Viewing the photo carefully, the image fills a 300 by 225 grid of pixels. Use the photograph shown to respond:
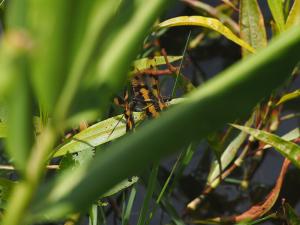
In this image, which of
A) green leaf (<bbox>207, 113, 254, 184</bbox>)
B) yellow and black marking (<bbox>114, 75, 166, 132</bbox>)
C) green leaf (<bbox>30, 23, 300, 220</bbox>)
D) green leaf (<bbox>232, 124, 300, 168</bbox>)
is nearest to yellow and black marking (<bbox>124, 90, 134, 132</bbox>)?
yellow and black marking (<bbox>114, 75, 166, 132</bbox>)

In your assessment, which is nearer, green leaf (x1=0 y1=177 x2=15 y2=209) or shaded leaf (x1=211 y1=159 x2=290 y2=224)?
green leaf (x1=0 y1=177 x2=15 y2=209)

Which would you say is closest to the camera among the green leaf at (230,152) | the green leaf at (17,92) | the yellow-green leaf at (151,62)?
the green leaf at (17,92)

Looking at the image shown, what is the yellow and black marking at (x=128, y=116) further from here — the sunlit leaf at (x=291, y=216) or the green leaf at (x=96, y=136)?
the sunlit leaf at (x=291, y=216)

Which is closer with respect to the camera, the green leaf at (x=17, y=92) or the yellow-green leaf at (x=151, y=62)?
the green leaf at (x=17, y=92)

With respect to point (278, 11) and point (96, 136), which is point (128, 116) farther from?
point (278, 11)

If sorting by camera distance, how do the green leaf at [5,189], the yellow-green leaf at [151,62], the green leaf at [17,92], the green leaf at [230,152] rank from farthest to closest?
the green leaf at [230,152] < the yellow-green leaf at [151,62] < the green leaf at [5,189] < the green leaf at [17,92]

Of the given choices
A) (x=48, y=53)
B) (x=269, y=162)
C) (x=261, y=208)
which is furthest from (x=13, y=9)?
(x=269, y=162)

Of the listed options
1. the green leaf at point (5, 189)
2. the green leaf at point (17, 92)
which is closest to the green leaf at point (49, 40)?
the green leaf at point (17, 92)

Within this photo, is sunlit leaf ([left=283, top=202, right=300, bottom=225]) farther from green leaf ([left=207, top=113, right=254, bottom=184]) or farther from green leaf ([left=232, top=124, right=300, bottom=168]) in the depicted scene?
green leaf ([left=207, top=113, right=254, bottom=184])
